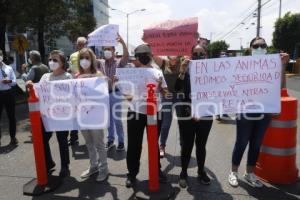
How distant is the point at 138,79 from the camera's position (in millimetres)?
4367

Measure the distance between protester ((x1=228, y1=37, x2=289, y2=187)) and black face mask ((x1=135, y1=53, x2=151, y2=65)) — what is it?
1.41m

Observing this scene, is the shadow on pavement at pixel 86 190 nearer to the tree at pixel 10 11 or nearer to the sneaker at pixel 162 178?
the sneaker at pixel 162 178

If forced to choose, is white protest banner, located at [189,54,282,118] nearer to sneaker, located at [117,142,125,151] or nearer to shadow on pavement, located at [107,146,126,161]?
shadow on pavement, located at [107,146,126,161]

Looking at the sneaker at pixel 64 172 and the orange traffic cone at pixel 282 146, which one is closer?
the orange traffic cone at pixel 282 146


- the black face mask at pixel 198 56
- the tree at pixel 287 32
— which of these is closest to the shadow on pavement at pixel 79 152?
the black face mask at pixel 198 56

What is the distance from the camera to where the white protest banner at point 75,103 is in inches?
176

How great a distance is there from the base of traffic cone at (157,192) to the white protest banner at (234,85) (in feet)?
3.42

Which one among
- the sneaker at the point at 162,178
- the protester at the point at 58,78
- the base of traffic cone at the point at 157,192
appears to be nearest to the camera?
the base of traffic cone at the point at 157,192

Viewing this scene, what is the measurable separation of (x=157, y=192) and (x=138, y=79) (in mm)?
1473

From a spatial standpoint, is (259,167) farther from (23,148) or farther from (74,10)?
(74,10)

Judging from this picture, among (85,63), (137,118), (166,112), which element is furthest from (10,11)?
(137,118)

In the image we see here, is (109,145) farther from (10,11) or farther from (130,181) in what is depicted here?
(10,11)

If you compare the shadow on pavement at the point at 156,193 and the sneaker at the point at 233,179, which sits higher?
the sneaker at the point at 233,179

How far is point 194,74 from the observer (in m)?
4.29
